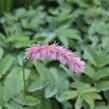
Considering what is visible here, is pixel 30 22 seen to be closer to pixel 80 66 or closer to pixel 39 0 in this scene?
pixel 39 0

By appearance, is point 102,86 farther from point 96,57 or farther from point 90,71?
point 96,57

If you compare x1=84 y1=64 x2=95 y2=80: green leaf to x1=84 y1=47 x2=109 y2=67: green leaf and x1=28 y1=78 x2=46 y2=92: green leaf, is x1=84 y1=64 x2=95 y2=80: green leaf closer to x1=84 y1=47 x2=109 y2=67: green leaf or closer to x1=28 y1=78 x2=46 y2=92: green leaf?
x1=84 y1=47 x2=109 y2=67: green leaf

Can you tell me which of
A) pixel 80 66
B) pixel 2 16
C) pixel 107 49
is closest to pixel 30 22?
pixel 2 16

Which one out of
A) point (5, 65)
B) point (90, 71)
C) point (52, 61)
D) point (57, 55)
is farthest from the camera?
point (52, 61)

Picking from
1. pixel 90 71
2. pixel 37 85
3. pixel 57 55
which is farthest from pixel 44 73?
pixel 57 55

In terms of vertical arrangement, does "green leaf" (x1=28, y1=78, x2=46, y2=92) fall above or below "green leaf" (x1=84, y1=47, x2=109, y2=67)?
above

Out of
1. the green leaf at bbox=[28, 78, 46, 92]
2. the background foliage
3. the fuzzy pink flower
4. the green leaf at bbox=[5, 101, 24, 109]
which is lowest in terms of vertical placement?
the background foliage

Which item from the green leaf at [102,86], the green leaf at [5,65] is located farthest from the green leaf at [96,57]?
the green leaf at [5,65]

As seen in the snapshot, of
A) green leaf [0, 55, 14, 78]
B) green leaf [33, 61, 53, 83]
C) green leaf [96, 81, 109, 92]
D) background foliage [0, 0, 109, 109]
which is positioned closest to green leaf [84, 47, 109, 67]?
background foliage [0, 0, 109, 109]
